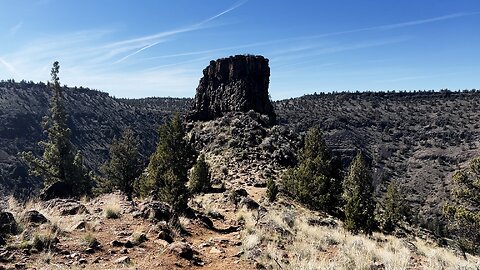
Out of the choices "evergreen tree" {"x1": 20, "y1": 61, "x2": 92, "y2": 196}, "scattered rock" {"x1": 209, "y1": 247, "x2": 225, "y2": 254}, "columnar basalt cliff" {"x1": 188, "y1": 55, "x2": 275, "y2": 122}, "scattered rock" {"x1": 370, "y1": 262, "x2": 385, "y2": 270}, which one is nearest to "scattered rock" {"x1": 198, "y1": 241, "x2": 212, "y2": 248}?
"scattered rock" {"x1": 209, "y1": 247, "x2": 225, "y2": 254}

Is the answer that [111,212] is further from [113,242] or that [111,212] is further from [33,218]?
[113,242]

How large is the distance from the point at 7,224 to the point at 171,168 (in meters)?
10.6

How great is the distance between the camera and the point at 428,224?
99.5 meters

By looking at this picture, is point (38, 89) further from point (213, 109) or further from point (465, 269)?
point (465, 269)

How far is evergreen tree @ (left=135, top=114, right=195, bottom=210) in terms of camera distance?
19.5 m

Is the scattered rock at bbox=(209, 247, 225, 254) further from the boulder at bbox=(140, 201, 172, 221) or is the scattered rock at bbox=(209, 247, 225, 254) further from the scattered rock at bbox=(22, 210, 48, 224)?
the scattered rock at bbox=(22, 210, 48, 224)

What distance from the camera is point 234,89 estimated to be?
73250 millimetres

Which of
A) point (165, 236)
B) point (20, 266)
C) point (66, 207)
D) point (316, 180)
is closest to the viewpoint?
point (20, 266)

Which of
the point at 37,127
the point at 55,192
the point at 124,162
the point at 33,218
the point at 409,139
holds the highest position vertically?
the point at 33,218

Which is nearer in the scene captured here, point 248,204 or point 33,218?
point 33,218

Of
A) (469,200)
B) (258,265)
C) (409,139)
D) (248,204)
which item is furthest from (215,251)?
(409,139)

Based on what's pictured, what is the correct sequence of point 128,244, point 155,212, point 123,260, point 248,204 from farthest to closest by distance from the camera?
point 248,204
point 155,212
point 128,244
point 123,260

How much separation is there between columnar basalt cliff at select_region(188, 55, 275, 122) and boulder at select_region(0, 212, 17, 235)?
198 ft

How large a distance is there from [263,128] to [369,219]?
40.3 m
